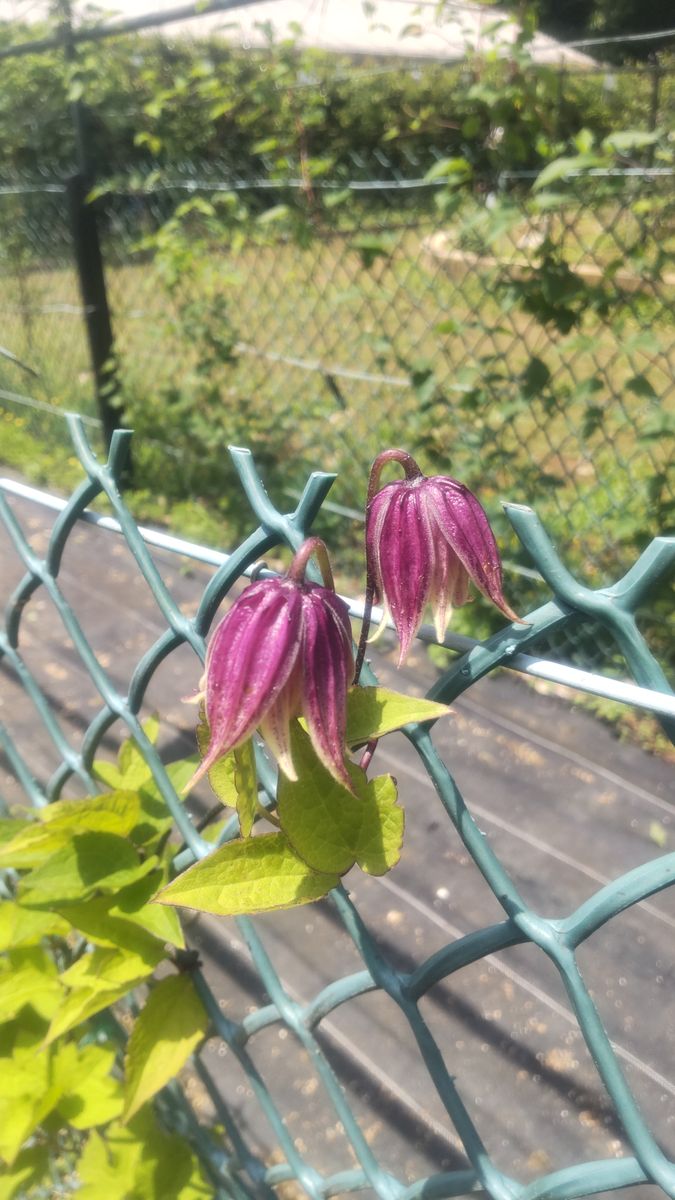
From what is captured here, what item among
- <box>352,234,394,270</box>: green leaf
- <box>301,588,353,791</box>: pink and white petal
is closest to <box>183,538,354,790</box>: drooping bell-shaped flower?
<box>301,588,353,791</box>: pink and white petal

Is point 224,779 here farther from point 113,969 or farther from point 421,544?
point 113,969

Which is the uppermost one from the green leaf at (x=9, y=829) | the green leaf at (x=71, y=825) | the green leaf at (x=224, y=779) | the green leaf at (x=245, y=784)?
the green leaf at (x=245, y=784)

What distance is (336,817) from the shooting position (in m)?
0.48

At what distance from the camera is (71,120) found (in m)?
3.16

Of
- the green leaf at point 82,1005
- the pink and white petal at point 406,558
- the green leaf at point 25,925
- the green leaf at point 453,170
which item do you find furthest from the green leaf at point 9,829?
the green leaf at point 453,170

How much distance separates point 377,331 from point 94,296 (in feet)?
4.23

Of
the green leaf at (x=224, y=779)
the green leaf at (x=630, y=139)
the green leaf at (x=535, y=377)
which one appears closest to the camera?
the green leaf at (x=224, y=779)

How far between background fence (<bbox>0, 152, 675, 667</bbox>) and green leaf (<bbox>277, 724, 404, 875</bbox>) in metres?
1.59

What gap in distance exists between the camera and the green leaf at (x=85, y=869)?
732mm

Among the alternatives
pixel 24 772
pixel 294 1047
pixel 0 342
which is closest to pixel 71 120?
pixel 0 342

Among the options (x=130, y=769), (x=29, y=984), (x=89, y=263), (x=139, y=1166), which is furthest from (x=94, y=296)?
(x=139, y=1166)

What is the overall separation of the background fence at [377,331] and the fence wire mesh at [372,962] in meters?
1.28

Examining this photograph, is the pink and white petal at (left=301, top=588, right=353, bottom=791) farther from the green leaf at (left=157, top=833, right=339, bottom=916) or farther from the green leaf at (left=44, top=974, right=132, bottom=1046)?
the green leaf at (left=44, top=974, right=132, bottom=1046)

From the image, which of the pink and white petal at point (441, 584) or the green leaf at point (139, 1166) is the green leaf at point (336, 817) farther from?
the green leaf at point (139, 1166)
